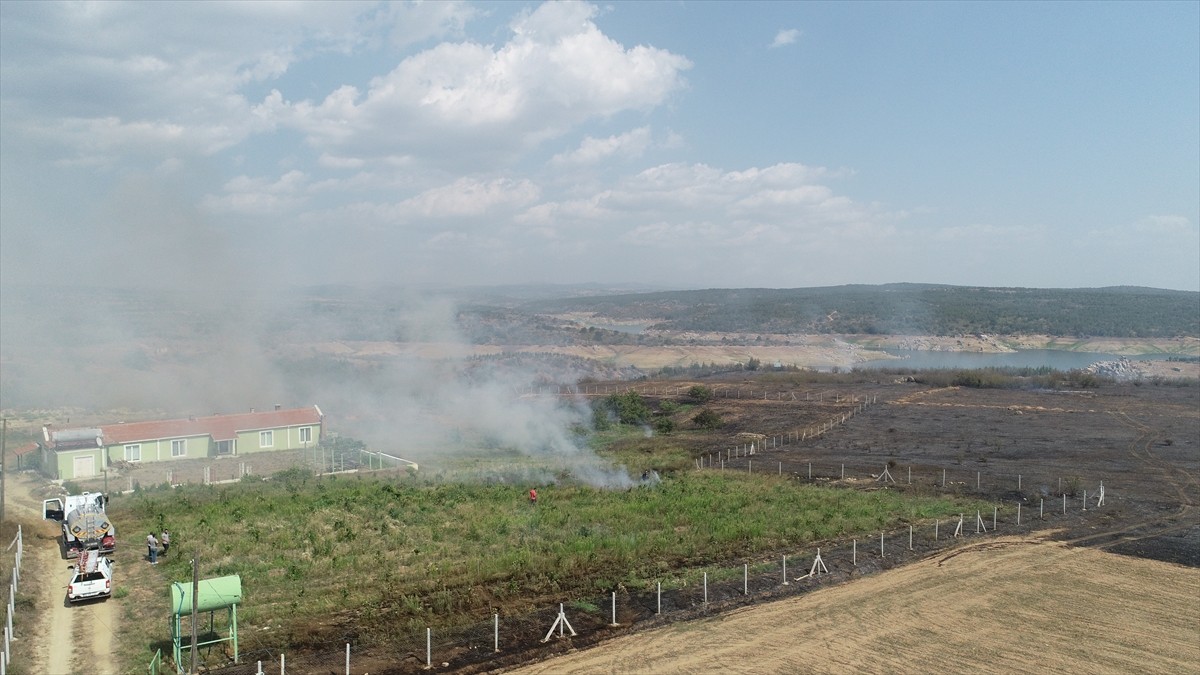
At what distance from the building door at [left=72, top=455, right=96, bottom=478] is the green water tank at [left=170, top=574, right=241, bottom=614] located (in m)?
28.6

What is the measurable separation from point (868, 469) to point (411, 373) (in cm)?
4182

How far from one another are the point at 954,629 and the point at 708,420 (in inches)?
1573

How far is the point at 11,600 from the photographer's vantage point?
17938mm

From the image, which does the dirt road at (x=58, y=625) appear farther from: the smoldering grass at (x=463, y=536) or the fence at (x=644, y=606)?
the fence at (x=644, y=606)

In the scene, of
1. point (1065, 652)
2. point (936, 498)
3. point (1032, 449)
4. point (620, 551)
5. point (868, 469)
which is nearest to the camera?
point (1065, 652)

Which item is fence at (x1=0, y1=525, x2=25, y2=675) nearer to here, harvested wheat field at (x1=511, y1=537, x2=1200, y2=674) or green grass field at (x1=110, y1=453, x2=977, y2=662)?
green grass field at (x1=110, y1=453, x2=977, y2=662)

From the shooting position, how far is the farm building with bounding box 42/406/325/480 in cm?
3916

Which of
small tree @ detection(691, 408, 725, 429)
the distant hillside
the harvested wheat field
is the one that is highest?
the distant hillside

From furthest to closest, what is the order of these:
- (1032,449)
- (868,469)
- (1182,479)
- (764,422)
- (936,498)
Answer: (764,422)
(1032,449)
(868,469)
(1182,479)
(936,498)

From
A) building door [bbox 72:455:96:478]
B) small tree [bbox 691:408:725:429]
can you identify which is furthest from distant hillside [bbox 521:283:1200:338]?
building door [bbox 72:455:96:478]

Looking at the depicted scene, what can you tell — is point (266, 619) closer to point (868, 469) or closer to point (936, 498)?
point (936, 498)

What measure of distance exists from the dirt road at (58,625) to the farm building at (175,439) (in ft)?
45.3

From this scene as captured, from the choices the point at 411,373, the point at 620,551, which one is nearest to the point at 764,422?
the point at 411,373

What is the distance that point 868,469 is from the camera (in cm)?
3997
